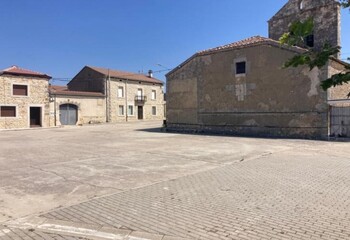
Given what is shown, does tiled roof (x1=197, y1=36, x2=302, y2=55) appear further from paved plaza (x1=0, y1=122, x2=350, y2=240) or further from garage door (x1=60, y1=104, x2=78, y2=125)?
garage door (x1=60, y1=104, x2=78, y2=125)

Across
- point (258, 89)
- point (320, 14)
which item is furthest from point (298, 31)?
point (320, 14)

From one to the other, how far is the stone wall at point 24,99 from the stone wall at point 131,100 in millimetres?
9304

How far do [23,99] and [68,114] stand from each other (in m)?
6.30

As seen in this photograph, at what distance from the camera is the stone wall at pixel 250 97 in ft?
61.3

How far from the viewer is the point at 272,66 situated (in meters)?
20.3

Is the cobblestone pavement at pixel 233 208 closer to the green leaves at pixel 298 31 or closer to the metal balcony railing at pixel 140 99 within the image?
the green leaves at pixel 298 31

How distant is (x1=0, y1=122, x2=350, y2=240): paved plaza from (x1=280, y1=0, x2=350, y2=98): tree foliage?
2.38m

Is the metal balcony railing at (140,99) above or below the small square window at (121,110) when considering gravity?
above

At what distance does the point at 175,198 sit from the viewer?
20.0ft

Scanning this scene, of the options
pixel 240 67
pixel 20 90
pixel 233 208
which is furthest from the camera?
pixel 20 90

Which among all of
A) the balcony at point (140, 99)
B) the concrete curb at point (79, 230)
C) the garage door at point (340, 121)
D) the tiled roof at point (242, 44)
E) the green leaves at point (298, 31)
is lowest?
the concrete curb at point (79, 230)

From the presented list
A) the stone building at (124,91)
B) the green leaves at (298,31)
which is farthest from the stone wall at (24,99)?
the green leaves at (298,31)

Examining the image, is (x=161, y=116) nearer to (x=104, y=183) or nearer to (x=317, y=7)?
(x=317, y=7)

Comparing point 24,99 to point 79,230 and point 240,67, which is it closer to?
point 240,67
